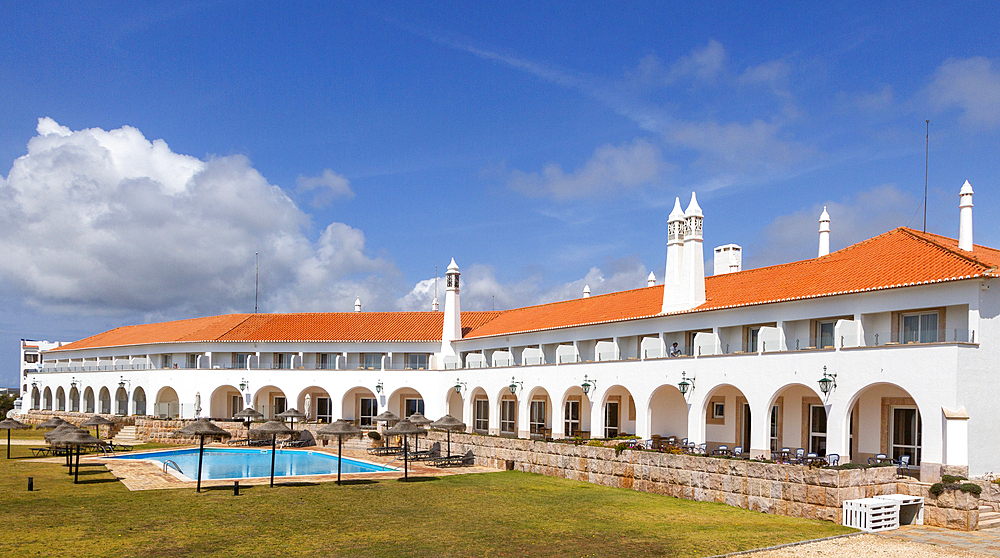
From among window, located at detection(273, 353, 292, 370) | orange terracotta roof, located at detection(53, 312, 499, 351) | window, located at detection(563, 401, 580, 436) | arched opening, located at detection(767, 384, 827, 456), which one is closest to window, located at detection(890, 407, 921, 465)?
arched opening, located at detection(767, 384, 827, 456)

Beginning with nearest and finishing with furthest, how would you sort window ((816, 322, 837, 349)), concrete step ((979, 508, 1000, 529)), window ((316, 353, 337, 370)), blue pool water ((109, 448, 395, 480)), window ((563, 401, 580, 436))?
concrete step ((979, 508, 1000, 529)) < window ((816, 322, 837, 349)) < blue pool water ((109, 448, 395, 480)) < window ((563, 401, 580, 436)) < window ((316, 353, 337, 370))

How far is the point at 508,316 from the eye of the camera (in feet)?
158

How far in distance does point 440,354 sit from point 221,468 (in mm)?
17665

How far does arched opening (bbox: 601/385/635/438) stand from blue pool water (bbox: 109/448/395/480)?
10498 millimetres

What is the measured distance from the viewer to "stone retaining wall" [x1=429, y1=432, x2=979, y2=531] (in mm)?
19781

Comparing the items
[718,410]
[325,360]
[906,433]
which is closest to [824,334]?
[906,433]

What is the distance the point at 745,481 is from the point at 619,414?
1347 centimetres

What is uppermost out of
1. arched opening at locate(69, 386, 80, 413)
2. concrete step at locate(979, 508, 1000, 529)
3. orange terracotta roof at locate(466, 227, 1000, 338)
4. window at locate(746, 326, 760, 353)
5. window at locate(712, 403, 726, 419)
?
orange terracotta roof at locate(466, 227, 1000, 338)

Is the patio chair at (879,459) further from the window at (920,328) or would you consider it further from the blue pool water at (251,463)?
the blue pool water at (251,463)

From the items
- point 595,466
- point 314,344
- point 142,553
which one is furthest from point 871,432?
point 314,344

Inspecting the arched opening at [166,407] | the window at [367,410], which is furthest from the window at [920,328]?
the arched opening at [166,407]

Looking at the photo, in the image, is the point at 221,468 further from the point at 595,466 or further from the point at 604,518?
the point at 604,518

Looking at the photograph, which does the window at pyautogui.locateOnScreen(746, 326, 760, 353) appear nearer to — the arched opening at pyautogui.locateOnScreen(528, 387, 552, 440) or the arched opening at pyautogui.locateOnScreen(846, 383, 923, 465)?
the arched opening at pyautogui.locateOnScreen(846, 383, 923, 465)

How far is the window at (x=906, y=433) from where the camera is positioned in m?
23.0
